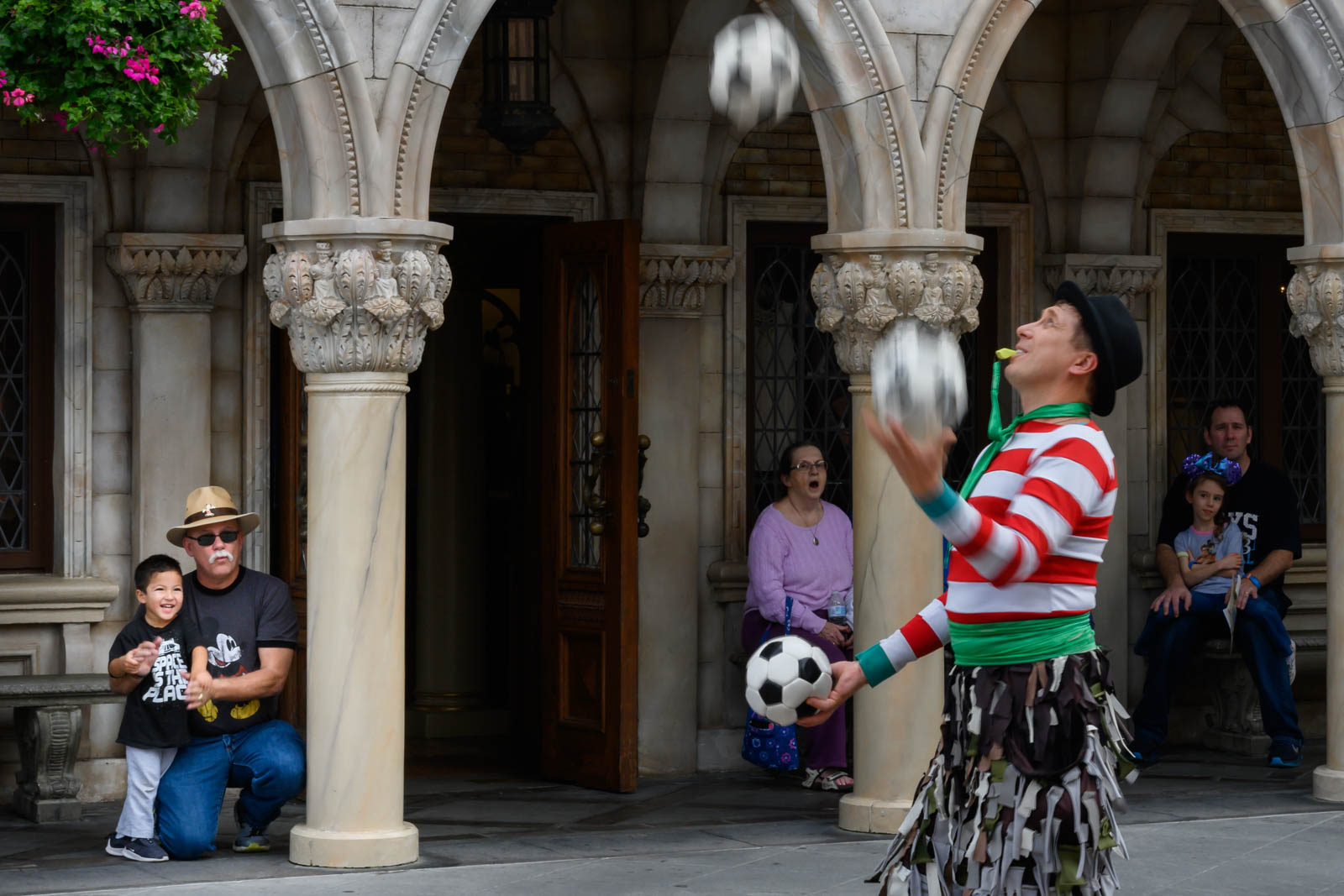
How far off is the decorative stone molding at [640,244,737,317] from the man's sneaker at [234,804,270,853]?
3.23 meters

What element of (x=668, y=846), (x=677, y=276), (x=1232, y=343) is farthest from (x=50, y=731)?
(x=1232, y=343)

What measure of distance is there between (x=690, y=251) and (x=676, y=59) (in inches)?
34.9

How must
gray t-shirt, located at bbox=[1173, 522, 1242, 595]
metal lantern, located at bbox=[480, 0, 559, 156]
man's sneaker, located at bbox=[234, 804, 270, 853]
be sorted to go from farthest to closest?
1. gray t-shirt, located at bbox=[1173, 522, 1242, 595]
2. metal lantern, located at bbox=[480, 0, 559, 156]
3. man's sneaker, located at bbox=[234, 804, 270, 853]

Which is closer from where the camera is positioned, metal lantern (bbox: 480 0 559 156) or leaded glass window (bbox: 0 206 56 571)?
metal lantern (bbox: 480 0 559 156)

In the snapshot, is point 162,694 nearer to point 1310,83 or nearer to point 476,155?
point 476,155

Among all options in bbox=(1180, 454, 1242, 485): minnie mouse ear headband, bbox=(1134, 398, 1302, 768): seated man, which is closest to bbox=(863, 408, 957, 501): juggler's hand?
bbox=(1134, 398, 1302, 768): seated man

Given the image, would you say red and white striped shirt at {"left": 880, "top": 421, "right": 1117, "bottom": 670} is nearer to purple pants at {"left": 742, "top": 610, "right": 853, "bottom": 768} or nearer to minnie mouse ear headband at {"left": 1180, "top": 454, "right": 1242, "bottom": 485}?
purple pants at {"left": 742, "top": 610, "right": 853, "bottom": 768}

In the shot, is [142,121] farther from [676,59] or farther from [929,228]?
[676,59]

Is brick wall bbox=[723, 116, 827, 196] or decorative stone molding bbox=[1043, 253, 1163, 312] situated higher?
brick wall bbox=[723, 116, 827, 196]

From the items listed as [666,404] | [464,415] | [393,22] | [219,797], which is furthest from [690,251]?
[219,797]

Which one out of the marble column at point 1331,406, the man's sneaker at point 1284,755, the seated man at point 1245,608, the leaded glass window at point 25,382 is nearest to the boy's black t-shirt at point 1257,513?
the seated man at point 1245,608

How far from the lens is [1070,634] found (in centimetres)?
470

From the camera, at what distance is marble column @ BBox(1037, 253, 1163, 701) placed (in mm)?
10820

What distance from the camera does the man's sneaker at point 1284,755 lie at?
9.94 metres
